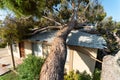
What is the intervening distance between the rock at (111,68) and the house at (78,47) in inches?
61.9

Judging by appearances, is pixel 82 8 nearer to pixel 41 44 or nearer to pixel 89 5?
pixel 89 5

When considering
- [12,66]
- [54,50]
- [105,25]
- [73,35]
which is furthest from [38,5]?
[105,25]

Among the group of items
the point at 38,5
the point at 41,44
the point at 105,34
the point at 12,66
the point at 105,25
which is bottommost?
the point at 12,66

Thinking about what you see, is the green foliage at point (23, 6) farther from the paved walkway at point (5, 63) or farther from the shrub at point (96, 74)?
the shrub at point (96, 74)

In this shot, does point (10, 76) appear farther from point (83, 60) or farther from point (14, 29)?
point (83, 60)

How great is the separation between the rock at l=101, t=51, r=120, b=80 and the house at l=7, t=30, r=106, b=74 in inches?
61.9

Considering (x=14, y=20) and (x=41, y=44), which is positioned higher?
(x=14, y=20)

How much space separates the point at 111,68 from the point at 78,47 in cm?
428

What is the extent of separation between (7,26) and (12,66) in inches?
203

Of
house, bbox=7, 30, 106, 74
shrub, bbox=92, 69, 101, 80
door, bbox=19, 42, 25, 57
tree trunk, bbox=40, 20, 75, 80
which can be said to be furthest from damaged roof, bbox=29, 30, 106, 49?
tree trunk, bbox=40, 20, 75, 80

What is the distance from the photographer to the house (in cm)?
1235

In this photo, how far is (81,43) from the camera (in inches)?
505

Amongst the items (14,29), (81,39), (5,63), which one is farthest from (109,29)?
(5,63)

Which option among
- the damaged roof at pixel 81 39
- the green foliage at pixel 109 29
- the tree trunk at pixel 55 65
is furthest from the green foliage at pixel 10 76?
the green foliage at pixel 109 29
